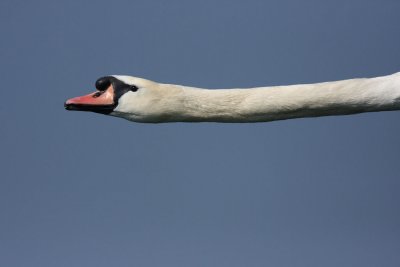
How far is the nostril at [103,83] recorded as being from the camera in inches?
277

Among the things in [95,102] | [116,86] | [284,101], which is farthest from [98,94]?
[284,101]

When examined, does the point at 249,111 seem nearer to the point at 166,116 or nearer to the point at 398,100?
the point at 166,116

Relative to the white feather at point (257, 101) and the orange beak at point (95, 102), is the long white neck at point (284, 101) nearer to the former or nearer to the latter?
the white feather at point (257, 101)

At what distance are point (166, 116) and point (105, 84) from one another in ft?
2.12

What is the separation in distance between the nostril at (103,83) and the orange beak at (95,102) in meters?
0.03

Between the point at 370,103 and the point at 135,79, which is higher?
the point at 135,79

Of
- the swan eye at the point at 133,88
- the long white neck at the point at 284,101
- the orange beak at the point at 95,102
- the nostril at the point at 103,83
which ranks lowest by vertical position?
the long white neck at the point at 284,101

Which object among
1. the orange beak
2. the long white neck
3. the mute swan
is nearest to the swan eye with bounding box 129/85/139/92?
the mute swan

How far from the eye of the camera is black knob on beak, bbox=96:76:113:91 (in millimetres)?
7032

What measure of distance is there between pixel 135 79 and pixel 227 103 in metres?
0.87

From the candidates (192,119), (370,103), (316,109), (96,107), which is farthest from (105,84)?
(370,103)

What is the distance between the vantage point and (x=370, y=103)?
687 centimetres

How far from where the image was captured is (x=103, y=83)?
23.1 ft

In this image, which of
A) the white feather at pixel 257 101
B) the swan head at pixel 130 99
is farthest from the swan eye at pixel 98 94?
the white feather at pixel 257 101
